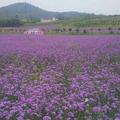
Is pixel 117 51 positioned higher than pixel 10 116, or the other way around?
pixel 10 116

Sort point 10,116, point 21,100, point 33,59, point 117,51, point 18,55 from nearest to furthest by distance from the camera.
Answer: point 10,116, point 21,100, point 33,59, point 18,55, point 117,51

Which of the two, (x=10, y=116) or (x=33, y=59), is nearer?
(x=10, y=116)

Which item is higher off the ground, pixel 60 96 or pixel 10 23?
pixel 60 96

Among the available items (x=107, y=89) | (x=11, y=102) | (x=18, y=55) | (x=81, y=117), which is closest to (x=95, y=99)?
(x=107, y=89)

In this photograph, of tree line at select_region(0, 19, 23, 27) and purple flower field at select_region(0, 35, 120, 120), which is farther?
tree line at select_region(0, 19, 23, 27)

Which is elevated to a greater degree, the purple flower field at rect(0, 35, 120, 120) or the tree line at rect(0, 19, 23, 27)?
the purple flower field at rect(0, 35, 120, 120)

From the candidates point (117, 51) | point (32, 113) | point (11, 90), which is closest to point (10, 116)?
point (32, 113)

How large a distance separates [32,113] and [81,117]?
2.39 ft

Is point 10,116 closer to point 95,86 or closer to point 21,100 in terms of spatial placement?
point 21,100

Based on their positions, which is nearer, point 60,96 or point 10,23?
point 60,96

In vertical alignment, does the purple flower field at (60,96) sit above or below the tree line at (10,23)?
above

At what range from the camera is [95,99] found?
6953mm

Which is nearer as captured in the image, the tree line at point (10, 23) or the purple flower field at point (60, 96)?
the purple flower field at point (60, 96)

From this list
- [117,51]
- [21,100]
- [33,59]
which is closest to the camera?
[21,100]
